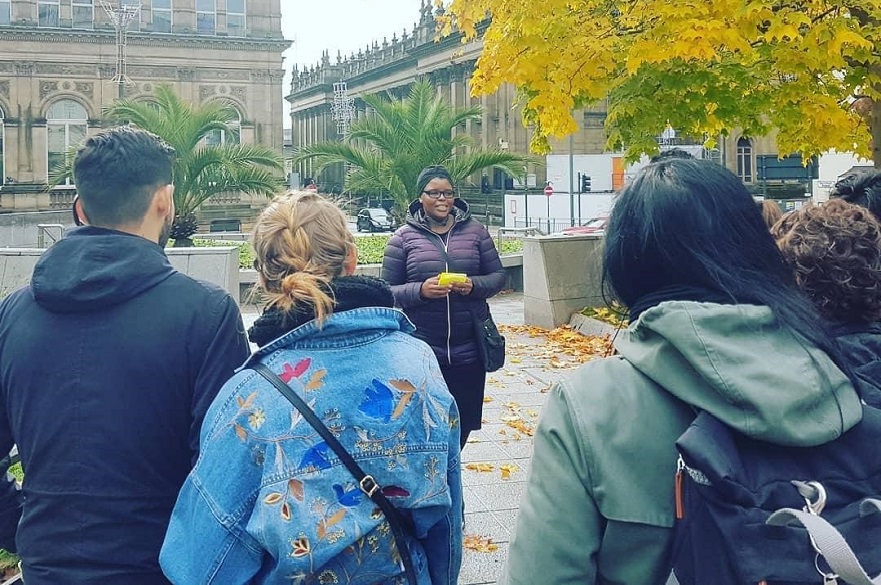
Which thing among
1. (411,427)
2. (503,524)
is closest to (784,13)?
(503,524)

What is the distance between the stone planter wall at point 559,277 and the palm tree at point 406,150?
7051 millimetres

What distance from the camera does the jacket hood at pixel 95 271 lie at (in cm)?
233

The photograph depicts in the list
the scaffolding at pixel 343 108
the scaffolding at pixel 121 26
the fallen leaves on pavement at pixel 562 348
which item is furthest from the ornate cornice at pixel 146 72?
the scaffolding at pixel 343 108

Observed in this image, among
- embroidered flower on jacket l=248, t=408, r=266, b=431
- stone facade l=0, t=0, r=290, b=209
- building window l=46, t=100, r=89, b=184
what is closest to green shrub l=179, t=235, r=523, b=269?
embroidered flower on jacket l=248, t=408, r=266, b=431

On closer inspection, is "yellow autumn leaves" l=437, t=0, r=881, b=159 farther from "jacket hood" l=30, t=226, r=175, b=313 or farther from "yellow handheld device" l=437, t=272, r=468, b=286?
"jacket hood" l=30, t=226, r=175, b=313

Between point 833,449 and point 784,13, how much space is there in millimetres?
7856

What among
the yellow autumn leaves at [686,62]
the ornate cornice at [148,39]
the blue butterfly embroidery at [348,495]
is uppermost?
the ornate cornice at [148,39]

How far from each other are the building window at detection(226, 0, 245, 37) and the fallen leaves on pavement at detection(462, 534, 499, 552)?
4351 centimetres

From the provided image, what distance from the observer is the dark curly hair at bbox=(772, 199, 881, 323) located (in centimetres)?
244

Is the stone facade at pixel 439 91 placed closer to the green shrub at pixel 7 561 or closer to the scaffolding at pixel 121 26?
the scaffolding at pixel 121 26

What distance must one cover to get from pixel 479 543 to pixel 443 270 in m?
1.57

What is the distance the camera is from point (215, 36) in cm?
4422

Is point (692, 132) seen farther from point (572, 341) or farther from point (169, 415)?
point (169, 415)

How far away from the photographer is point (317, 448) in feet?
6.94
